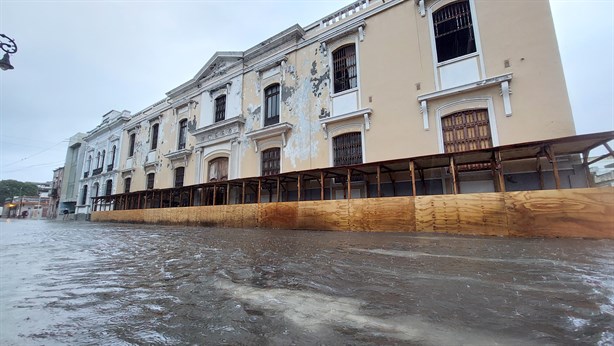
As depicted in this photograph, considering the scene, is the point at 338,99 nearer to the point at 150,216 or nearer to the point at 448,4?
the point at 448,4

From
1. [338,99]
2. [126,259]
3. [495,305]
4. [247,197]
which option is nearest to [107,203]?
[247,197]

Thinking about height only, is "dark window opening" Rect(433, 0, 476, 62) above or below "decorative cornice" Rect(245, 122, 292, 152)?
above

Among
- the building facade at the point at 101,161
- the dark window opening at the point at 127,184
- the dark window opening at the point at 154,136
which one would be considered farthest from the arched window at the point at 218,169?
the building facade at the point at 101,161

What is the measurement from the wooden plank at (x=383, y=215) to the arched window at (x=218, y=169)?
29.6 feet

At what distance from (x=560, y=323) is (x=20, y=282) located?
4.13 meters

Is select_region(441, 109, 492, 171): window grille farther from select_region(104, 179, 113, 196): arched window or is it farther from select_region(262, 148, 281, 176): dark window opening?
select_region(104, 179, 113, 196): arched window

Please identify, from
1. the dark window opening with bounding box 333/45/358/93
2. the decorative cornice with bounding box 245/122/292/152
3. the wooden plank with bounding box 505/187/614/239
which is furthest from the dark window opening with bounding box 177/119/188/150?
the wooden plank with bounding box 505/187/614/239

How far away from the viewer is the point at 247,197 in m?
12.6

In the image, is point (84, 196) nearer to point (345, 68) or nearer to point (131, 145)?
point (131, 145)

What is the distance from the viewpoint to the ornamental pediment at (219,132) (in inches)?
538

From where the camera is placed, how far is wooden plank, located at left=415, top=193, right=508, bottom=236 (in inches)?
208

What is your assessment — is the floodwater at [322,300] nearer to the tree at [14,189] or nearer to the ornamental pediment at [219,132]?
the ornamental pediment at [219,132]

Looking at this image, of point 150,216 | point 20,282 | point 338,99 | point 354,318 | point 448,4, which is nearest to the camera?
point 354,318

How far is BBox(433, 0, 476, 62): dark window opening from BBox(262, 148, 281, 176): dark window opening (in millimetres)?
7140
